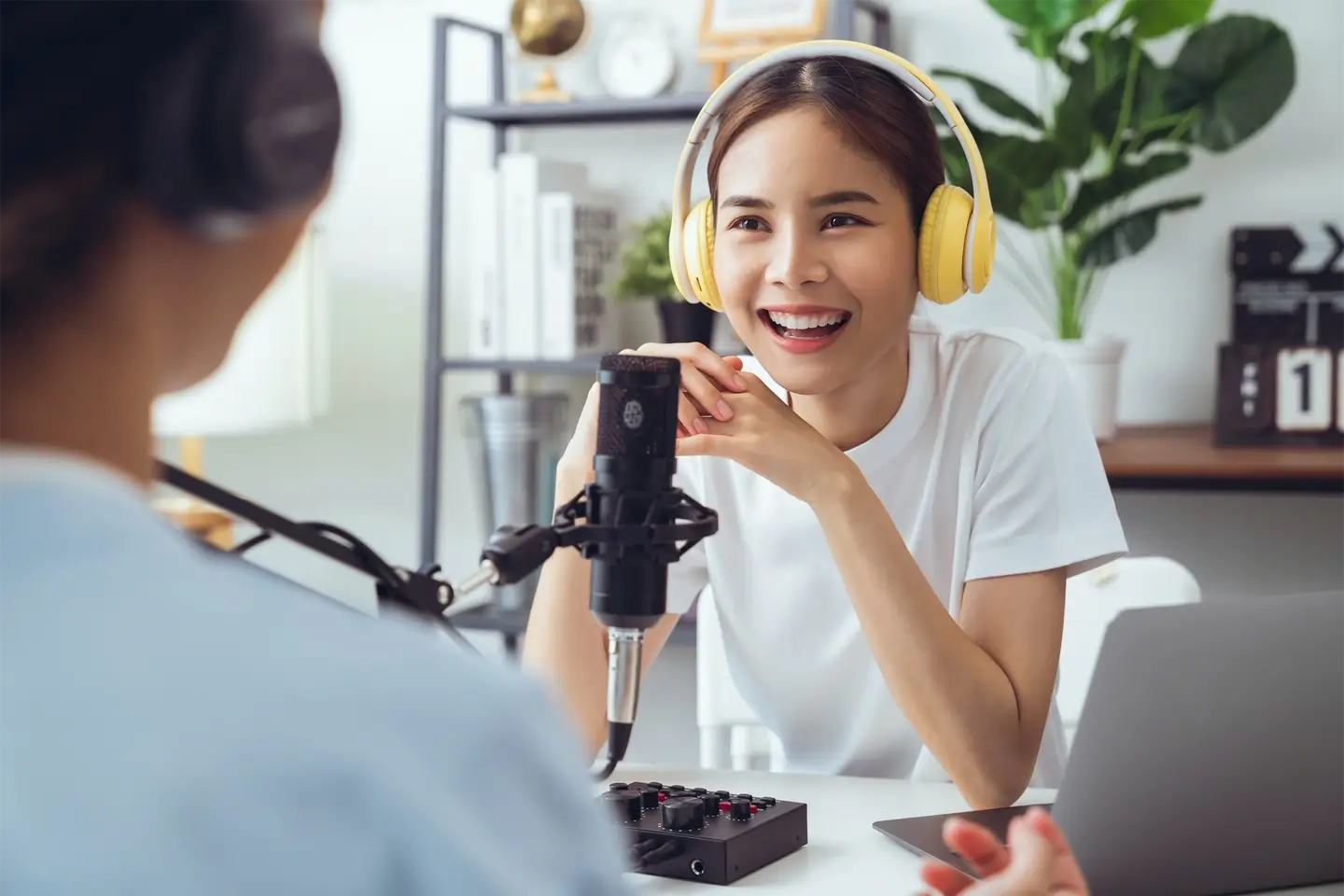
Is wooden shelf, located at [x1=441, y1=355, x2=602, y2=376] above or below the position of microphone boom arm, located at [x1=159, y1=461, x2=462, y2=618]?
above

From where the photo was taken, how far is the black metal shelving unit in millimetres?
2539

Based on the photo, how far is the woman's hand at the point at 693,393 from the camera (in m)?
1.33

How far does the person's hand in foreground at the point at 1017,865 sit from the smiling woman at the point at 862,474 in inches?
15.3

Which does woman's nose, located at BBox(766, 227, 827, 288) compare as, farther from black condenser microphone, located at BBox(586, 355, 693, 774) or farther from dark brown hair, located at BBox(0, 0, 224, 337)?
dark brown hair, located at BBox(0, 0, 224, 337)

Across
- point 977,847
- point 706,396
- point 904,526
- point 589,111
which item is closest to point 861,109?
point 706,396

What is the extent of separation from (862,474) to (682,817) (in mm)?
474

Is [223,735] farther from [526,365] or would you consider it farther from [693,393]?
[526,365]

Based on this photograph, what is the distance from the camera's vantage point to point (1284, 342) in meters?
2.42

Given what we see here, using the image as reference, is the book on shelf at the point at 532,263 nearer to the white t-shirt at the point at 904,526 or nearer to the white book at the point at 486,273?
the white book at the point at 486,273

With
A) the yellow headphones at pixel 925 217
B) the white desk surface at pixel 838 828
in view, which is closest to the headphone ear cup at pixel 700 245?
the yellow headphones at pixel 925 217

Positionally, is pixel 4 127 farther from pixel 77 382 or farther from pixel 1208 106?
pixel 1208 106

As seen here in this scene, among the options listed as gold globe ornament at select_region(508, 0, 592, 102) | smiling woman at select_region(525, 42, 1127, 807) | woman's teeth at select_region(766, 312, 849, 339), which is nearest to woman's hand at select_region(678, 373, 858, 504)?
smiling woman at select_region(525, 42, 1127, 807)

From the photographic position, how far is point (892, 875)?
3.36 feet

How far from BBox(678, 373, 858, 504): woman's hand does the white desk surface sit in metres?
0.26
